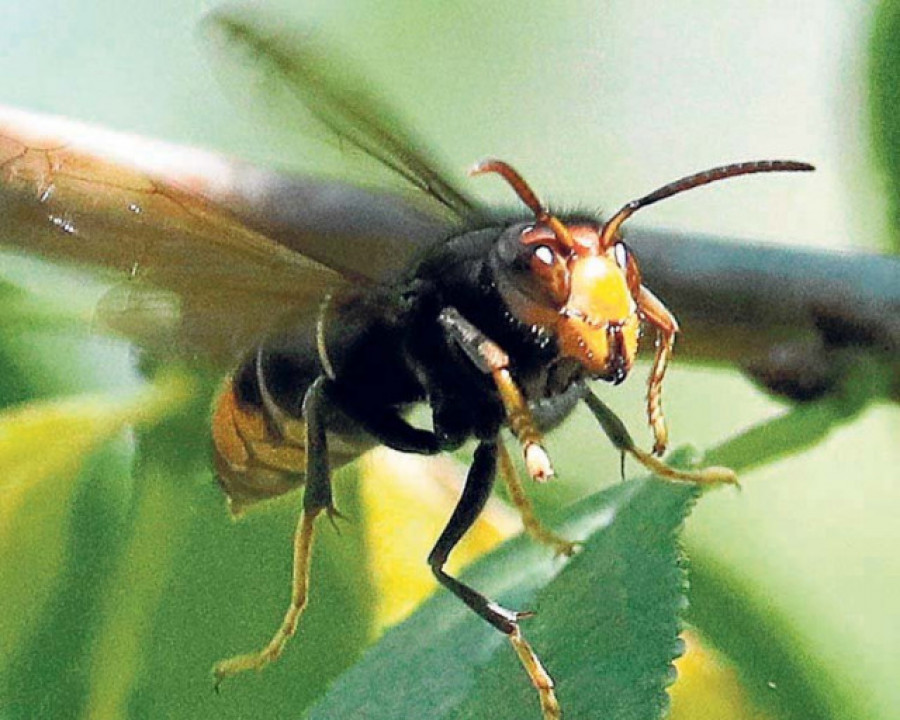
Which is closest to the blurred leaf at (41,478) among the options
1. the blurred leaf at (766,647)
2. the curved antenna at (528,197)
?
the curved antenna at (528,197)

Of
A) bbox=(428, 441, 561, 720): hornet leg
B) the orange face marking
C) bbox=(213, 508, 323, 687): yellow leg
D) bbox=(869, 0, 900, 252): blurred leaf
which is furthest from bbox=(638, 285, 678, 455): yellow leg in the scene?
bbox=(869, 0, 900, 252): blurred leaf

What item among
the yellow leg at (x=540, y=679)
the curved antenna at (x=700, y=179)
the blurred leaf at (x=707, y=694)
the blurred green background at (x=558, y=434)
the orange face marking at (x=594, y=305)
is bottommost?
the blurred green background at (x=558, y=434)

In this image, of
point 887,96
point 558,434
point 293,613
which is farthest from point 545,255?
point 558,434

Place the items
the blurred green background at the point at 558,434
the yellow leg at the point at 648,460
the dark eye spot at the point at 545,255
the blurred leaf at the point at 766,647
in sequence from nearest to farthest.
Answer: the dark eye spot at the point at 545,255 < the yellow leg at the point at 648,460 < the blurred green background at the point at 558,434 < the blurred leaf at the point at 766,647

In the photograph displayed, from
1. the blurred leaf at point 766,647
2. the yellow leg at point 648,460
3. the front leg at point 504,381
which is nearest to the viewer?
the front leg at point 504,381

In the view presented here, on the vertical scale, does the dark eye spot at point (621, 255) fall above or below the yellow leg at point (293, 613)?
above

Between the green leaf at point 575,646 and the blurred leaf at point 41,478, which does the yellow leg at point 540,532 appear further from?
the blurred leaf at point 41,478

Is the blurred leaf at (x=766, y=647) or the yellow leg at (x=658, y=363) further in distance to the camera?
the blurred leaf at (x=766, y=647)

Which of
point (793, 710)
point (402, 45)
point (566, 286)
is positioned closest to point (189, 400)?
point (566, 286)
